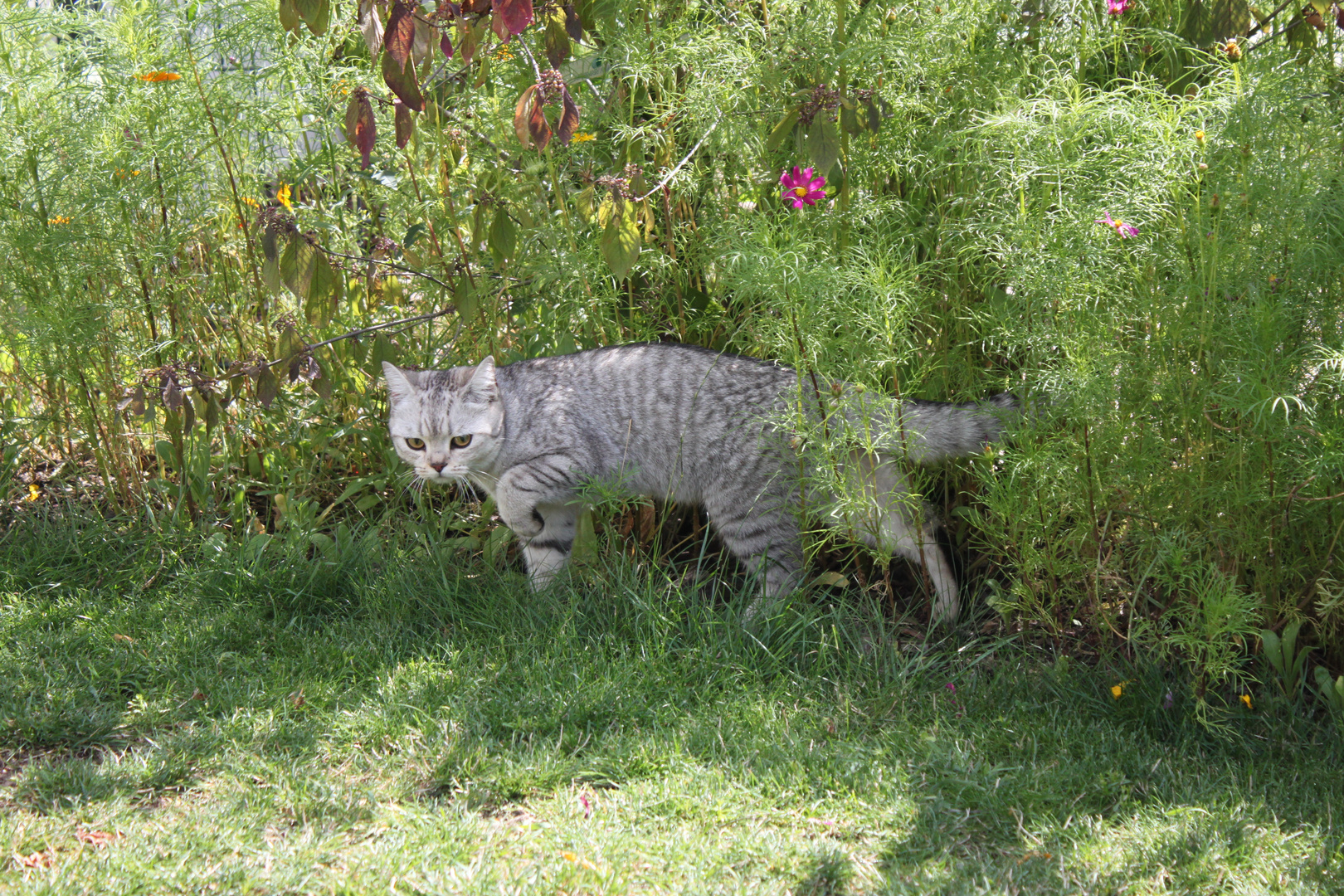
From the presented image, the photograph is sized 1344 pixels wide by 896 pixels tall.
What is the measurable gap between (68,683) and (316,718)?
35.5 inches

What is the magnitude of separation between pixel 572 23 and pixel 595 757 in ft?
6.62

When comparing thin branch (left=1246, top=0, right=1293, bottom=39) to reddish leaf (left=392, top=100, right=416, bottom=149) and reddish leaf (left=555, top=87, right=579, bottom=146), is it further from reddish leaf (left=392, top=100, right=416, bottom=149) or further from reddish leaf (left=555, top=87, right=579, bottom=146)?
reddish leaf (left=392, top=100, right=416, bottom=149)

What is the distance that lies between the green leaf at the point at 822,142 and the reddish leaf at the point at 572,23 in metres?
0.70

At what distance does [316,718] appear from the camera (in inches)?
121

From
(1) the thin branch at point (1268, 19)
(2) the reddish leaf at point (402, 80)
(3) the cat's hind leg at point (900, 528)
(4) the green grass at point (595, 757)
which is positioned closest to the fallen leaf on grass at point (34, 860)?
(4) the green grass at point (595, 757)

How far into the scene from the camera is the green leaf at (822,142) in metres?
2.91

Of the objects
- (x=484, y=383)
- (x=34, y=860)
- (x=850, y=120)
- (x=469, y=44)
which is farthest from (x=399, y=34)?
(x=34, y=860)

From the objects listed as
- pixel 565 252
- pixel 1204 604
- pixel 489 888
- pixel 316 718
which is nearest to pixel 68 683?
pixel 316 718

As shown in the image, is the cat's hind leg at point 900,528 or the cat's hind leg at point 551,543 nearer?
the cat's hind leg at point 900,528

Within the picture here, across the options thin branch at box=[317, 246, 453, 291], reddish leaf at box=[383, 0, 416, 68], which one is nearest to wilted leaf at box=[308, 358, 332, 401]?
thin branch at box=[317, 246, 453, 291]

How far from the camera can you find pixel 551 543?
4.01 metres

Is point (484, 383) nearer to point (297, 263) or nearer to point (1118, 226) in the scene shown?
point (297, 263)

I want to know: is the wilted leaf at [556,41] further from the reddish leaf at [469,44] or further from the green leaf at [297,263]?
the green leaf at [297,263]

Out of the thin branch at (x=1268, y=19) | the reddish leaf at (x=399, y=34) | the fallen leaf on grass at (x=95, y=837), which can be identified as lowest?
the fallen leaf on grass at (x=95, y=837)
